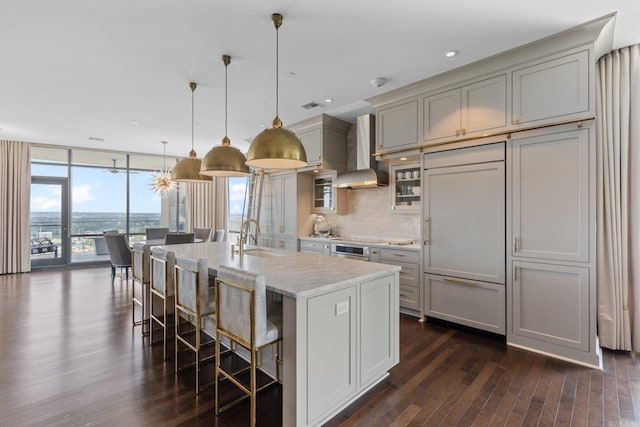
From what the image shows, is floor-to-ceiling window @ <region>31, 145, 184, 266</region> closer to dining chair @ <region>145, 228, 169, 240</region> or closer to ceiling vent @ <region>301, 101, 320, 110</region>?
dining chair @ <region>145, 228, 169, 240</region>

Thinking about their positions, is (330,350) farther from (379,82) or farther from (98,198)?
(98,198)

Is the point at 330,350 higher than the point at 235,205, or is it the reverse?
the point at 235,205

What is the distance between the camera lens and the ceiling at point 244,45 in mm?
2338

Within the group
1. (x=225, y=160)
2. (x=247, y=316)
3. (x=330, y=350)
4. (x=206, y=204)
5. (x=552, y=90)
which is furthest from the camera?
(x=206, y=204)

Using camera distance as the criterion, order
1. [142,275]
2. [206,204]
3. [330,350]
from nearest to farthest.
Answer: [330,350] < [142,275] < [206,204]

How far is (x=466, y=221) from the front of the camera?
134 inches

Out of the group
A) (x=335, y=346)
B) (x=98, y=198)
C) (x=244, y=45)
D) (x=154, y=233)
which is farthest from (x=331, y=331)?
(x=98, y=198)

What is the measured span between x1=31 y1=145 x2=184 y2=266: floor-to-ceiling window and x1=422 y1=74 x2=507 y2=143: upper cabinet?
732 cm

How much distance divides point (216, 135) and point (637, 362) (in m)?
6.72

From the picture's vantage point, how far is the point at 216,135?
619cm

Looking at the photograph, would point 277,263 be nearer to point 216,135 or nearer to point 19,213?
point 216,135

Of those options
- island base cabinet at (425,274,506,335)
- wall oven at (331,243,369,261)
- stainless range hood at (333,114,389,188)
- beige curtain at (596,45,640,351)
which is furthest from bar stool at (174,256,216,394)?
beige curtain at (596,45,640,351)

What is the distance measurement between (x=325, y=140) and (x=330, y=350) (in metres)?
3.73

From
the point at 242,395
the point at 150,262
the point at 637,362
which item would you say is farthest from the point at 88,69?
the point at 637,362
